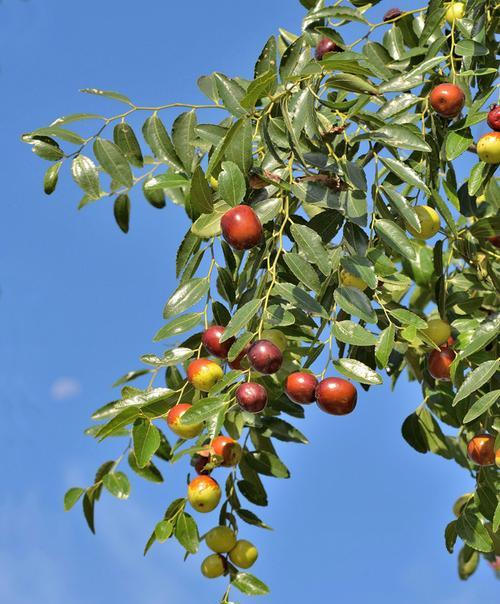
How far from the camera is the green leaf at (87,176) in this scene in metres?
2.60

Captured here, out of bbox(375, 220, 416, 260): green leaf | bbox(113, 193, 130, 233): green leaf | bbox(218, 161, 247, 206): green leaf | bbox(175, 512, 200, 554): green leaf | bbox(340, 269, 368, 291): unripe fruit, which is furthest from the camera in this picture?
bbox(113, 193, 130, 233): green leaf

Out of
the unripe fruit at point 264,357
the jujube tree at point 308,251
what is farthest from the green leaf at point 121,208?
the unripe fruit at point 264,357

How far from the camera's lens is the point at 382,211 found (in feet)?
8.10

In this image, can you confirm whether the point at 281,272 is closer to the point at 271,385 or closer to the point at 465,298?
the point at 271,385

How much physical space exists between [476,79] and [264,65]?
649mm

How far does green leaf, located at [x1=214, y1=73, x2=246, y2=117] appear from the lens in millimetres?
2328

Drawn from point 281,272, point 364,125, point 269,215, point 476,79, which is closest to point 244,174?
point 269,215

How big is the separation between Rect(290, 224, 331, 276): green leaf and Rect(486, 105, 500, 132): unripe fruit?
0.66 meters

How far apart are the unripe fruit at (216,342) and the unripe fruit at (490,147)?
0.86 meters

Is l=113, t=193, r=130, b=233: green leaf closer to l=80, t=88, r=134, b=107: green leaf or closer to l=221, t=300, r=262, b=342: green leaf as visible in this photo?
l=80, t=88, r=134, b=107: green leaf

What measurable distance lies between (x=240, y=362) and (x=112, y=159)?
695 millimetres

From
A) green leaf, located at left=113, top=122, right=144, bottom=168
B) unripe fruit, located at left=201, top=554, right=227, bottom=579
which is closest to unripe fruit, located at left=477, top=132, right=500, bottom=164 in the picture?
green leaf, located at left=113, top=122, right=144, bottom=168

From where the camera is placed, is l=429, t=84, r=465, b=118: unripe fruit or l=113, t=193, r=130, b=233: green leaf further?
l=113, t=193, r=130, b=233: green leaf

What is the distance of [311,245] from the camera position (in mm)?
2248
